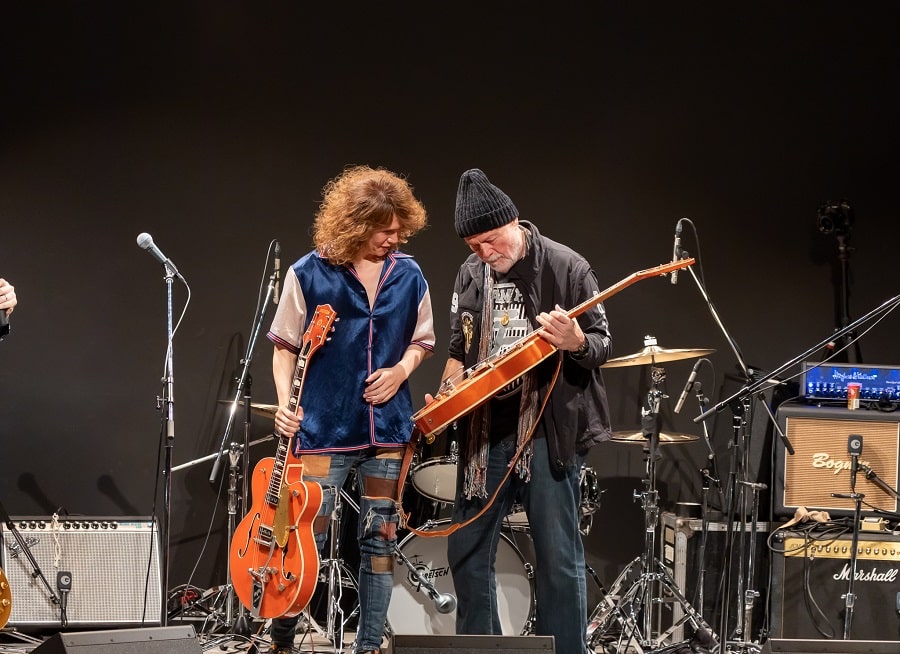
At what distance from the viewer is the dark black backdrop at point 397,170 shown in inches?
204

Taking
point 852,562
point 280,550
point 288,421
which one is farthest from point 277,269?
point 852,562

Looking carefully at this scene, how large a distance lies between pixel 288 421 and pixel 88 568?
1.84 meters

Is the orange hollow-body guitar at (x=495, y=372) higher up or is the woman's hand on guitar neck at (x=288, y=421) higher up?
the orange hollow-body guitar at (x=495, y=372)

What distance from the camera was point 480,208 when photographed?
3242 mm

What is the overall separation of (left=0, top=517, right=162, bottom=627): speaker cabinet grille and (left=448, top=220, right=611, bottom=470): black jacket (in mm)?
2154

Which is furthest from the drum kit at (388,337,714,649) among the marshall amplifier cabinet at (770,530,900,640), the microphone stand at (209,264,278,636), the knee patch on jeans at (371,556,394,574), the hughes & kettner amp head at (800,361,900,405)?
the knee patch on jeans at (371,556,394,574)

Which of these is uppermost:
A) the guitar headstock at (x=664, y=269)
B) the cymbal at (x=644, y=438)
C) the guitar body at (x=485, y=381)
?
the guitar headstock at (x=664, y=269)

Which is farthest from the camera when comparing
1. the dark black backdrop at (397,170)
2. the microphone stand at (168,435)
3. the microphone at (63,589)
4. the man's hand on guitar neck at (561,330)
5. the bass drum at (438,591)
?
the dark black backdrop at (397,170)

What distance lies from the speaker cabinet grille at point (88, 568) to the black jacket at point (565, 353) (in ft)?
7.07

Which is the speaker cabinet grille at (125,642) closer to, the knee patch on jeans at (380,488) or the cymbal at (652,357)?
the knee patch on jeans at (380,488)

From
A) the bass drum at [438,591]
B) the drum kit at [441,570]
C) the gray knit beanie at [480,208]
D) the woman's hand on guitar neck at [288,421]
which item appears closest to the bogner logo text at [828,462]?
the drum kit at [441,570]

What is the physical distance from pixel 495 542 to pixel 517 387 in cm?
54

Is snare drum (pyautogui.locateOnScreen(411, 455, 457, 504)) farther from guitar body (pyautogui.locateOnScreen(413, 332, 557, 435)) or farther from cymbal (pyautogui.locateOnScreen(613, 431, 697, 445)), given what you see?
guitar body (pyautogui.locateOnScreen(413, 332, 557, 435))

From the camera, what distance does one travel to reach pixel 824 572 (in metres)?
4.58
